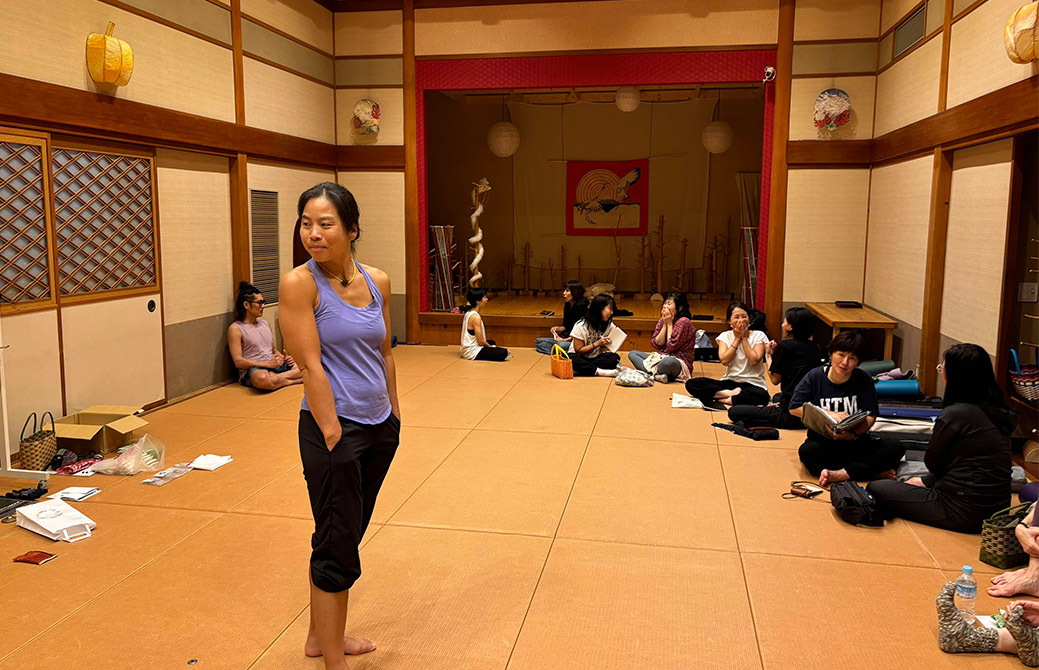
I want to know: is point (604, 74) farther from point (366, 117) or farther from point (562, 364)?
point (562, 364)

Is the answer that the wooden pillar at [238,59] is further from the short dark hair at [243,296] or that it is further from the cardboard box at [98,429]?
the cardboard box at [98,429]

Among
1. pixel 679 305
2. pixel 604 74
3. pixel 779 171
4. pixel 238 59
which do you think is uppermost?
pixel 604 74

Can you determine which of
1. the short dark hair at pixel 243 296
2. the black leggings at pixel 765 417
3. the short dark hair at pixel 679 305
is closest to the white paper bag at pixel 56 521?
the short dark hair at pixel 243 296

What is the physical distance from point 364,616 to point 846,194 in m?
7.24

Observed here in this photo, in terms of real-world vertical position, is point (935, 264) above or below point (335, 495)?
above

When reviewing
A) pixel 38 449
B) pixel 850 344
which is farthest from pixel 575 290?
pixel 38 449

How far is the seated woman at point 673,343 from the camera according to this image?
7184mm

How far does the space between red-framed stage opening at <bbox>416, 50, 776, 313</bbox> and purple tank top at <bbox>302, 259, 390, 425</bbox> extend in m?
7.01

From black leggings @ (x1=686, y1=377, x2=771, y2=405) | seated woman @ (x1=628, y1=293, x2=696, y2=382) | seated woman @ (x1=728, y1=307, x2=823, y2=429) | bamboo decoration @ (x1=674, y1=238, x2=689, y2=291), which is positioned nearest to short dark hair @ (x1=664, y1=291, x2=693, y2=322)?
seated woman @ (x1=628, y1=293, x2=696, y2=382)

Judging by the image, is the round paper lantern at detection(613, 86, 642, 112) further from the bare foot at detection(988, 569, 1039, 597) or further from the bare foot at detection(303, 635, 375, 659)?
the bare foot at detection(303, 635, 375, 659)

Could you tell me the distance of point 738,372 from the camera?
21.3ft

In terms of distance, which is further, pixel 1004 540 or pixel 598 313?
pixel 598 313

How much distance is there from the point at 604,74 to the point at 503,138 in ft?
9.23

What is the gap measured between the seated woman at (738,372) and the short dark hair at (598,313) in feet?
4.61
